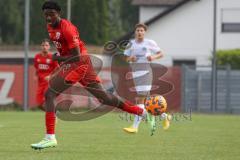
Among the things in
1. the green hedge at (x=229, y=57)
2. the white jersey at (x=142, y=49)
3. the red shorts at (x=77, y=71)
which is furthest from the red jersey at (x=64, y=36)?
the green hedge at (x=229, y=57)

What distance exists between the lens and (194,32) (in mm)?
36219

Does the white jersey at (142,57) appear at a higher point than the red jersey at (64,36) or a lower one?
lower

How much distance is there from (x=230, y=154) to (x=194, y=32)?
26.9m

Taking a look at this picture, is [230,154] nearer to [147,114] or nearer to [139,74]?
[147,114]

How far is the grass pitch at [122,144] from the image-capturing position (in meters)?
9.20

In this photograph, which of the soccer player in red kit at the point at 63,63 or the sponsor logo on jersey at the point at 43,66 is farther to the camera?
the sponsor logo on jersey at the point at 43,66

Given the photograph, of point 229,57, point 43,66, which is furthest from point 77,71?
point 229,57

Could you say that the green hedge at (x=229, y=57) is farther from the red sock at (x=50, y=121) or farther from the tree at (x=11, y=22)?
the tree at (x=11, y=22)

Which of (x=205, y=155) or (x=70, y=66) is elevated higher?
(x=70, y=66)

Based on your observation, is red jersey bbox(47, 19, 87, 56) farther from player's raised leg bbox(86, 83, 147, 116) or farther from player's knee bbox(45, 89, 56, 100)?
player's raised leg bbox(86, 83, 147, 116)

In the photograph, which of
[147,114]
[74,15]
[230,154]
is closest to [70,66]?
[147,114]

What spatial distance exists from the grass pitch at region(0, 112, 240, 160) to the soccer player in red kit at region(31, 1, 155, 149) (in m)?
0.36

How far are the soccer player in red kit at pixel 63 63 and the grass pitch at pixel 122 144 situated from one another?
36cm

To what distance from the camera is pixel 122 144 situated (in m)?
10.9
